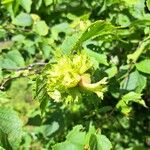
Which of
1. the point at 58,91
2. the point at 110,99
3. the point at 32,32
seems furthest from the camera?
the point at 110,99

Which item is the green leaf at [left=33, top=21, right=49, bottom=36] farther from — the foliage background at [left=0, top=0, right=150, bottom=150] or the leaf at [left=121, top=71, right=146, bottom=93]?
the leaf at [left=121, top=71, right=146, bottom=93]

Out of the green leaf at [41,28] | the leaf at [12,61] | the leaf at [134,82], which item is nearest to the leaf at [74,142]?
the leaf at [134,82]

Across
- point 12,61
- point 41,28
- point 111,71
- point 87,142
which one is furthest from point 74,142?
point 41,28

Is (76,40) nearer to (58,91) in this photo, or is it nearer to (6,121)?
(58,91)

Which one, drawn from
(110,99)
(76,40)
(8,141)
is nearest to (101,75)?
(76,40)

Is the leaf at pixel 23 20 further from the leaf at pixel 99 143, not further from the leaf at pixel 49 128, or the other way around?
the leaf at pixel 99 143

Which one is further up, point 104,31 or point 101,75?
point 104,31

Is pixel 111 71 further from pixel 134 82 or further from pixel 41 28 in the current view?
pixel 41 28

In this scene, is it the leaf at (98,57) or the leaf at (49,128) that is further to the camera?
the leaf at (49,128)
